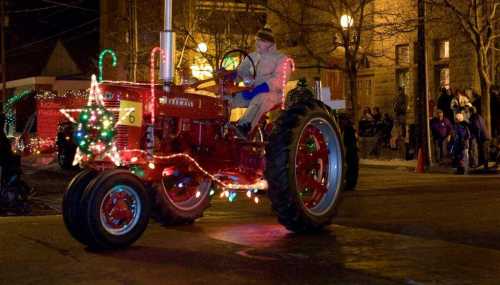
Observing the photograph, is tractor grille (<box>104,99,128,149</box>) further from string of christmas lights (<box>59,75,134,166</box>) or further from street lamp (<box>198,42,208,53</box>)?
street lamp (<box>198,42,208,53</box>)

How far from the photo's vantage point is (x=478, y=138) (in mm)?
20906

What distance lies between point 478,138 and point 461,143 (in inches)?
21.4

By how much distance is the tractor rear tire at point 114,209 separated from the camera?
7.81 m

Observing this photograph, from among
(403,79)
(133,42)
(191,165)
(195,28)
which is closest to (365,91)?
(403,79)

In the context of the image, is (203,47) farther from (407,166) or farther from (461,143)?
(461,143)

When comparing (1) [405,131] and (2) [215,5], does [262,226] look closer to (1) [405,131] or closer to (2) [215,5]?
(1) [405,131]

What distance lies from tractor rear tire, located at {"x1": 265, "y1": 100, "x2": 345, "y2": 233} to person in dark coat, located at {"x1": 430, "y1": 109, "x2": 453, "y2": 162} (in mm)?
13574

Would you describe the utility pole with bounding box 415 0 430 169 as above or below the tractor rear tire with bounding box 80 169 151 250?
above

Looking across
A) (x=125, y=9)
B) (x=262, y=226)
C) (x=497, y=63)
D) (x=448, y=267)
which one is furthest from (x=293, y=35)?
(x=448, y=267)

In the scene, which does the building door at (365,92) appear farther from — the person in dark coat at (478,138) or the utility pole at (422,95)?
the person in dark coat at (478,138)

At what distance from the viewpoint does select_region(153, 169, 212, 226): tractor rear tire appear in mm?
9844

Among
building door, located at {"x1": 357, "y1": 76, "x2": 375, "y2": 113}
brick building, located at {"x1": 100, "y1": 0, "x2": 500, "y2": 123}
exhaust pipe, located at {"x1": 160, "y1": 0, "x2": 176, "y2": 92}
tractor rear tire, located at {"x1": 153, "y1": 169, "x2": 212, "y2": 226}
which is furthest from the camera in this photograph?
building door, located at {"x1": 357, "y1": 76, "x2": 375, "y2": 113}

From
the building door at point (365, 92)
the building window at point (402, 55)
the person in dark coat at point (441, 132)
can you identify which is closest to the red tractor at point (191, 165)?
the person in dark coat at point (441, 132)

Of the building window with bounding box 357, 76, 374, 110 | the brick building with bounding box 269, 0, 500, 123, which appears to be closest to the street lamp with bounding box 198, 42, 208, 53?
the brick building with bounding box 269, 0, 500, 123
